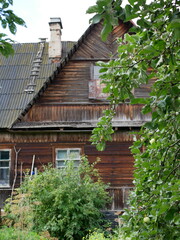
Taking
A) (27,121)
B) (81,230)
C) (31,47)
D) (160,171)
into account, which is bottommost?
(81,230)

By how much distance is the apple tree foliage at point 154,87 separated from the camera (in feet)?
5.41

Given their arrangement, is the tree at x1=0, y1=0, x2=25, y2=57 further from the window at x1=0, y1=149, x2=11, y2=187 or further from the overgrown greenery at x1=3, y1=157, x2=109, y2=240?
the window at x1=0, y1=149, x2=11, y2=187

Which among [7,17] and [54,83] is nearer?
[7,17]

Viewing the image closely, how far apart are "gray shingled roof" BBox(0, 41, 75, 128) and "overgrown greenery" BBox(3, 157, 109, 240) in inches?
135

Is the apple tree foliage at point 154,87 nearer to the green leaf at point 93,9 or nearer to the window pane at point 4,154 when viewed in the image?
the green leaf at point 93,9

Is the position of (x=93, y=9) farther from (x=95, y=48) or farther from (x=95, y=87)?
(x=95, y=48)

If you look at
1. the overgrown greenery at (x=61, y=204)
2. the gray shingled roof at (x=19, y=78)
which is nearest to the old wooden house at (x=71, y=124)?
the gray shingled roof at (x=19, y=78)

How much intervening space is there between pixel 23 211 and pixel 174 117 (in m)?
6.94

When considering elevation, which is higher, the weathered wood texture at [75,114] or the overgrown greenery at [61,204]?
the weathered wood texture at [75,114]

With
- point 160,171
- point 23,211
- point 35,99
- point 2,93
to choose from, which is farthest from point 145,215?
point 2,93

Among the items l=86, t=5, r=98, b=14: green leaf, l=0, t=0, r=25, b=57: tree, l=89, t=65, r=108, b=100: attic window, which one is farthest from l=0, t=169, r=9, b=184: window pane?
l=86, t=5, r=98, b=14: green leaf

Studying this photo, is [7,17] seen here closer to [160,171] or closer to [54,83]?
[160,171]

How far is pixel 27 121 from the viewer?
1255 centimetres

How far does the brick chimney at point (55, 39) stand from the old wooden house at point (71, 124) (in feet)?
8.25
